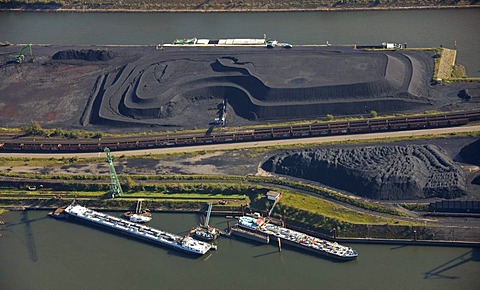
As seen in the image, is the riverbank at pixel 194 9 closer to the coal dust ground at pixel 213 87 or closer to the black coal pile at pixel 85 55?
the coal dust ground at pixel 213 87

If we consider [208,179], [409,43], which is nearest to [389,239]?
[208,179]

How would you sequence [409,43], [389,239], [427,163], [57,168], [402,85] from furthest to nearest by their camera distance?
[409,43] < [402,85] < [57,168] < [427,163] < [389,239]

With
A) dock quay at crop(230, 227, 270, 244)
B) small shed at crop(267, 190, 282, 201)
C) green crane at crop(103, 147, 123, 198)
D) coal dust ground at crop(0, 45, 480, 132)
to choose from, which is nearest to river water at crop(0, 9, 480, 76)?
coal dust ground at crop(0, 45, 480, 132)

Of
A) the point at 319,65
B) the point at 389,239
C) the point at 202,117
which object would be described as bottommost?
the point at 389,239

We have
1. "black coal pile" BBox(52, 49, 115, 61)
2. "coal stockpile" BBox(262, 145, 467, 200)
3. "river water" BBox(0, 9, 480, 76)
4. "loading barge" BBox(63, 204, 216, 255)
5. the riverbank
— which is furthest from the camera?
the riverbank

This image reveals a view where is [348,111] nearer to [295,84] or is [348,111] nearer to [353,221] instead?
[295,84]

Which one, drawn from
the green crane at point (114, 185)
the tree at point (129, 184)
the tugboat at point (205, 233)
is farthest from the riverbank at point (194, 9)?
the tugboat at point (205, 233)

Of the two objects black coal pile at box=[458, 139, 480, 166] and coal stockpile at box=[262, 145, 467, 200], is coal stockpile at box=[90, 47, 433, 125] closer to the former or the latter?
coal stockpile at box=[262, 145, 467, 200]

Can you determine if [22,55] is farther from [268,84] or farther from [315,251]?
[315,251]
